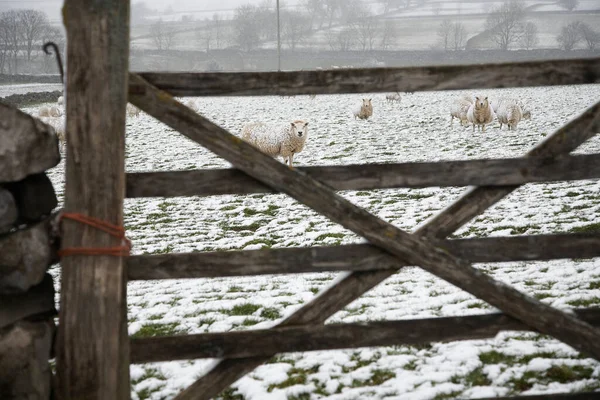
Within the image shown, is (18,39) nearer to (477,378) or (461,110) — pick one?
(461,110)

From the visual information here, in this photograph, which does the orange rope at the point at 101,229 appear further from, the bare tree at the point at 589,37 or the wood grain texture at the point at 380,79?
the bare tree at the point at 589,37

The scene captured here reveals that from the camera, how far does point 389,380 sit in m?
3.77

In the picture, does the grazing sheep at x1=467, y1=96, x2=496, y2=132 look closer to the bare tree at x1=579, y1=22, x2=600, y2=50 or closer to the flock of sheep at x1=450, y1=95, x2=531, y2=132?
the flock of sheep at x1=450, y1=95, x2=531, y2=132

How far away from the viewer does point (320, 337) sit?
282 centimetres

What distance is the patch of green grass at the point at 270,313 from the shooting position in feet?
16.6

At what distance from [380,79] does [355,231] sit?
74 cm

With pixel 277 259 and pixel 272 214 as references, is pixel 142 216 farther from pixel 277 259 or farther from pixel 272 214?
pixel 277 259

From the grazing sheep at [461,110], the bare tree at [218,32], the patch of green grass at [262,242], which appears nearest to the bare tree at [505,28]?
the bare tree at [218,32]

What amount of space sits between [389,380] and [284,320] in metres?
1.29

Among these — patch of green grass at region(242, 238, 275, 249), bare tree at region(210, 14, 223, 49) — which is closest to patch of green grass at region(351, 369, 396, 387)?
patch of green grass at region(242, 238, 275, 249)

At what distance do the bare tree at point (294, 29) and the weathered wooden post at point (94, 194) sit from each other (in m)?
120

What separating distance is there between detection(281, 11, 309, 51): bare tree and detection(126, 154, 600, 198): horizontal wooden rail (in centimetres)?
11966

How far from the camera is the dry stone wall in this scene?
2.47 metres

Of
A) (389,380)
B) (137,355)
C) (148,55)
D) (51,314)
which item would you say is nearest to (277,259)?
(137,355)
